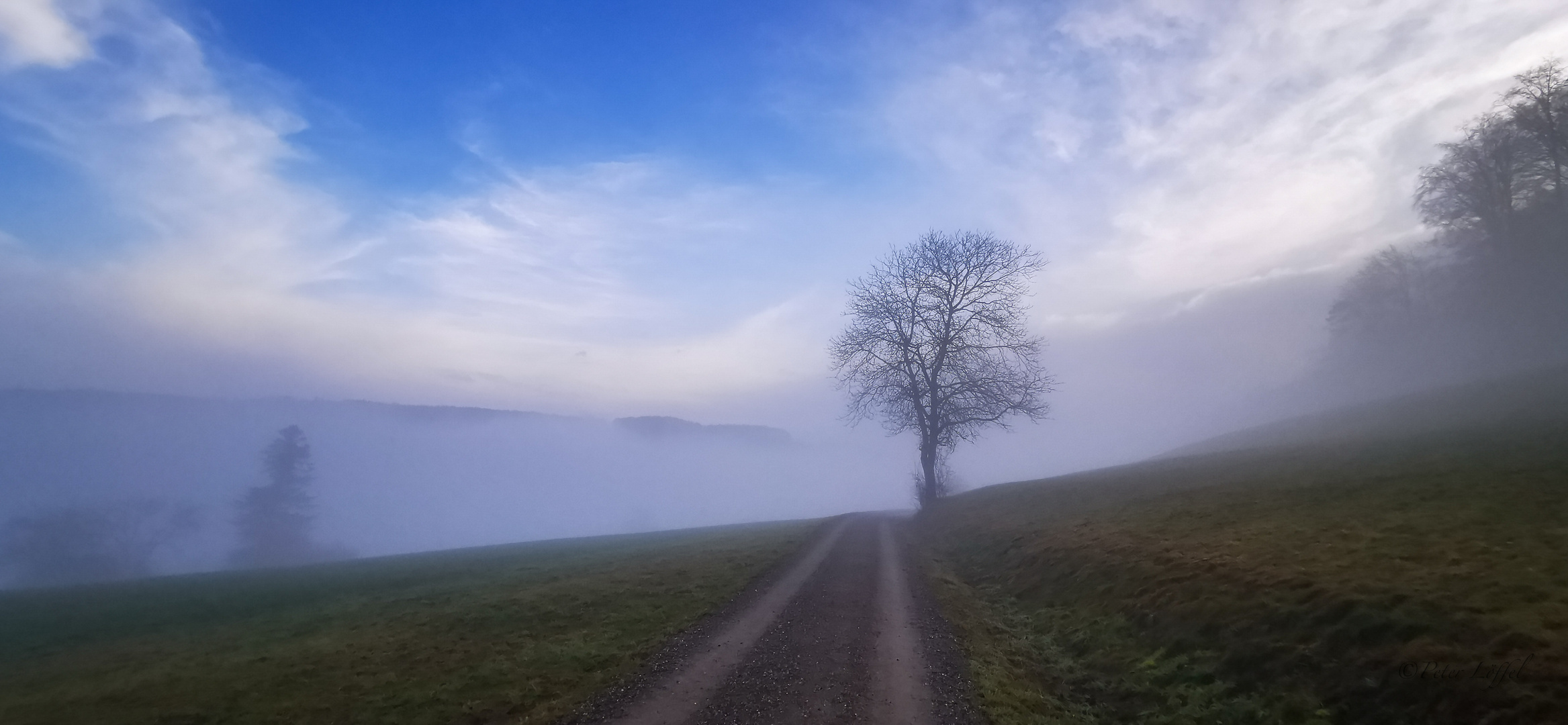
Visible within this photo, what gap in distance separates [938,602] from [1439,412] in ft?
144

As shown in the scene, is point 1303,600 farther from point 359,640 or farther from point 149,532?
point 149,532

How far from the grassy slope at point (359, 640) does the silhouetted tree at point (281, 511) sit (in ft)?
175

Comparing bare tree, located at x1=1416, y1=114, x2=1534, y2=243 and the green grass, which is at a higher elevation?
bare tree, located at x1=1416, y1=114, x2=1534, y2=243

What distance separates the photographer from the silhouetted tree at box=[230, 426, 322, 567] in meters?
74.1

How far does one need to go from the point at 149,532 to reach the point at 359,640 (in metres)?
91.1

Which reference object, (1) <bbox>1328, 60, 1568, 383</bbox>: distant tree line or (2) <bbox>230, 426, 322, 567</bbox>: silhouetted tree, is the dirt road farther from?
(2) <bbox>230, 426, 322, 567</bbox>: silhouetted tree

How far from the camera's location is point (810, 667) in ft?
38.8

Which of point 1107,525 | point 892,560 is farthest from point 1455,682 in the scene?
point 892,560

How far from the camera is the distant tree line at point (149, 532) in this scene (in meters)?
64.8

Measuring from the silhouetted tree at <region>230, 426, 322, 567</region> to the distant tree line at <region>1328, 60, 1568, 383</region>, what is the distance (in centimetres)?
11781

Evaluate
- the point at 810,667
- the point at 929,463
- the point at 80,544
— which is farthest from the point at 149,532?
the point at 810,667

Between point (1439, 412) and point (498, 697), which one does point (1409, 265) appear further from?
point (498, 697)

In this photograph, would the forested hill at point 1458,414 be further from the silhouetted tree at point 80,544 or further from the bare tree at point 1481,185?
the silhouetted tree at point 80,544

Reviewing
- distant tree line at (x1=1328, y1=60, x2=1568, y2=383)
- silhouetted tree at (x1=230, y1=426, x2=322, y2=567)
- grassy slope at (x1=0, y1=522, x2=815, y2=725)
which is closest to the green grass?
grassy slope at (x1=0, y1=522, x2=815, y2=725)
